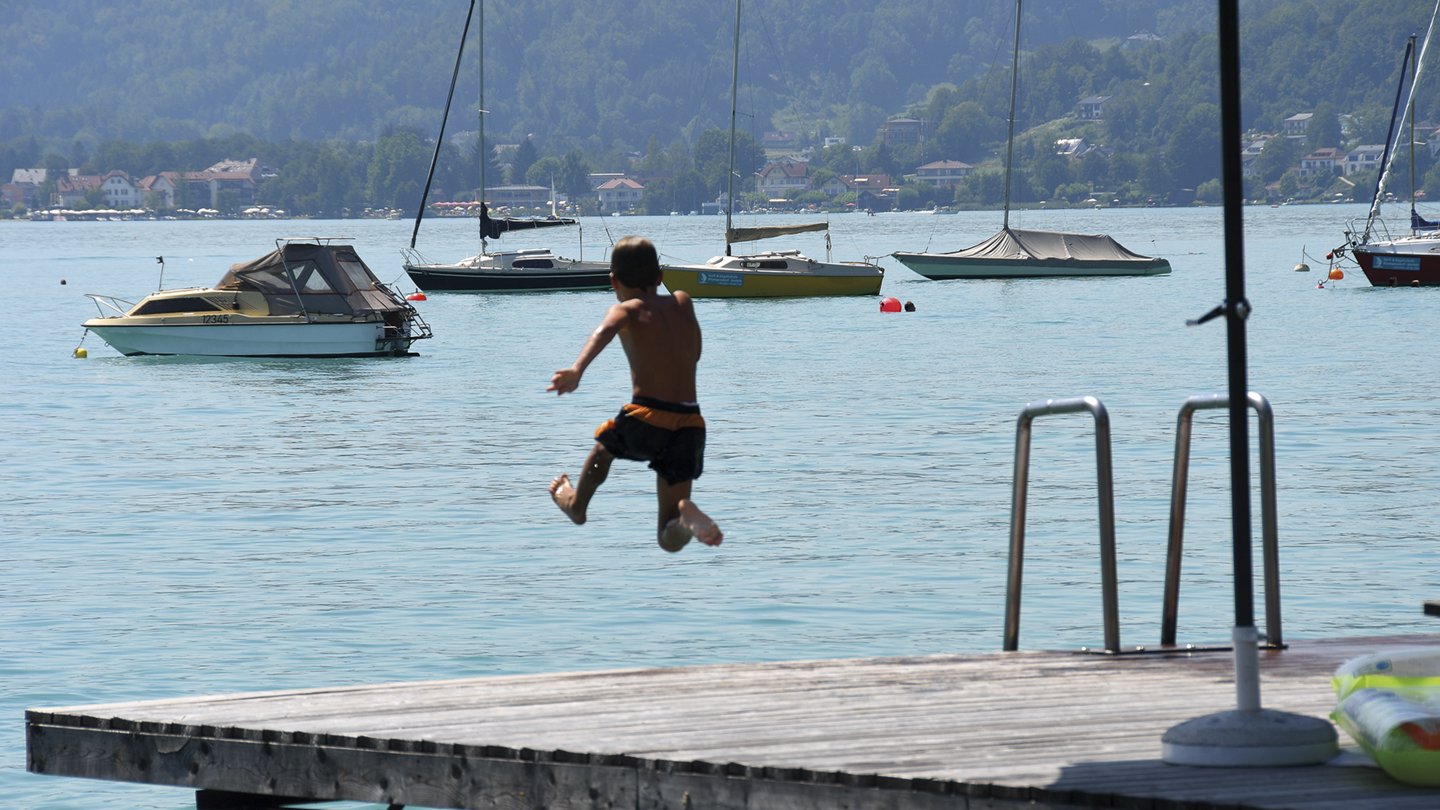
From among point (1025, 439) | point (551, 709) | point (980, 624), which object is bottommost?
point (980, 624)

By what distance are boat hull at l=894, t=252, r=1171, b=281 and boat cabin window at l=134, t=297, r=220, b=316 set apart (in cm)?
3789

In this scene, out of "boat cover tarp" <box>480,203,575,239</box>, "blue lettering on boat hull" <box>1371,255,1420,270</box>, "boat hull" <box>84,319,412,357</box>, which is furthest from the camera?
"boat cover tarp" <box>480,203,575,239</box>

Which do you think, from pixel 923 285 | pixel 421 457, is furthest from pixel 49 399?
pixel 923 285

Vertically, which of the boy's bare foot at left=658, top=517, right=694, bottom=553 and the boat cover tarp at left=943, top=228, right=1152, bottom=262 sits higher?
the boat cover tarp at left=943, top=228, right=1152, bottom=262

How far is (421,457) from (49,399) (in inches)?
608

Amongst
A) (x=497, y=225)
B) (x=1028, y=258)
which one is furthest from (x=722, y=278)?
(x=1028, y=258)

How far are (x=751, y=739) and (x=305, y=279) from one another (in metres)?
36.8

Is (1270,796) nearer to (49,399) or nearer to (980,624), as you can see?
(980,624)

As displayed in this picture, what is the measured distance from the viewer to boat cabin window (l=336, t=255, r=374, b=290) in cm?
4234

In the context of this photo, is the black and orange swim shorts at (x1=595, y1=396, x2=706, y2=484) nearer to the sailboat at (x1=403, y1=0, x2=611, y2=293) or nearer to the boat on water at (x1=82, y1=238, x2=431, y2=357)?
the boat on water at (x1=82, y1=238, x2=431, y2=357)

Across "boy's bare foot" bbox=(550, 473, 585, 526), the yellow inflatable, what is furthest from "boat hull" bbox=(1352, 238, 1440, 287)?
the yellow inflatable

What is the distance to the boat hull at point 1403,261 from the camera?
65.6 m

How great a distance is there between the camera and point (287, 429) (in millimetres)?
33531

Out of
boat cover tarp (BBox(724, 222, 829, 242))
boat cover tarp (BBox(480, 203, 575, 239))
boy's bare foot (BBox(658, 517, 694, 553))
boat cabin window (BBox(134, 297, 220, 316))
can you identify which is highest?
boat cover tarp (BBox(480, 203, 575, 239))
